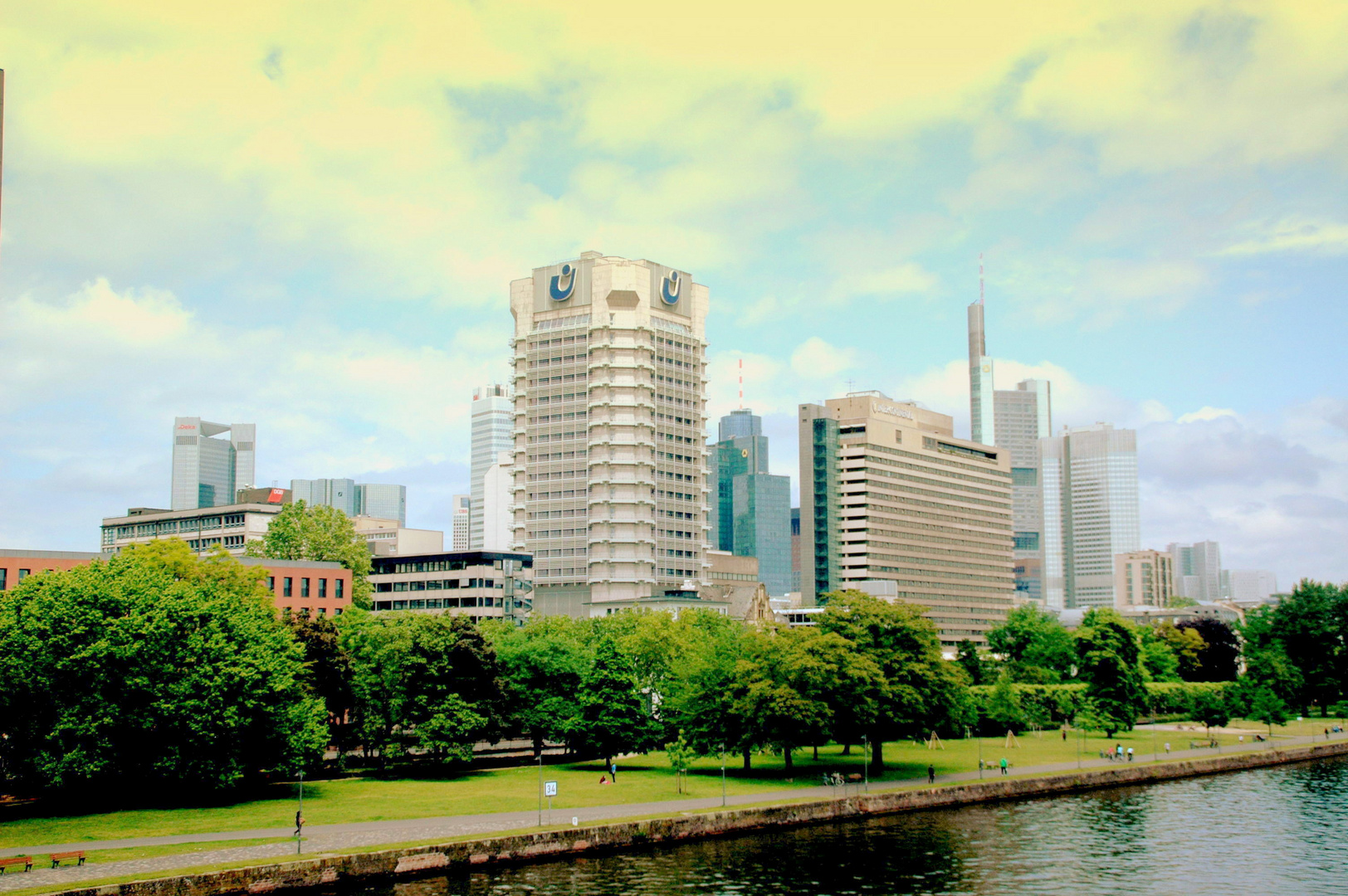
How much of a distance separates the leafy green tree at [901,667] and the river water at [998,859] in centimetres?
1059

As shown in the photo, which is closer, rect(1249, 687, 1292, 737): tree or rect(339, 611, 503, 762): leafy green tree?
rect(339, 611, 503, 762): leafy green tree

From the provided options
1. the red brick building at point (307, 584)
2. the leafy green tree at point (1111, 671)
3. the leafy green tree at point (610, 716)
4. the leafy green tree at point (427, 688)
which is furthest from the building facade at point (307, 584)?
the leafy green tree at point (1111, 671)

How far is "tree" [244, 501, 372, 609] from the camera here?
169375 mm

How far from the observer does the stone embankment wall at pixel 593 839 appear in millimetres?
56562

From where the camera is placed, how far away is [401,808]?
77062 millimetres

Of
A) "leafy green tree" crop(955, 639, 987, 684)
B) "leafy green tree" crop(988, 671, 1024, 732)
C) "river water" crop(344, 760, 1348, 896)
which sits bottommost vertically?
"river water" crop(344, 760, 1348, 896)

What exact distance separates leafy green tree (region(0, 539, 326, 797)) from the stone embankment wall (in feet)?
Result: 69.4

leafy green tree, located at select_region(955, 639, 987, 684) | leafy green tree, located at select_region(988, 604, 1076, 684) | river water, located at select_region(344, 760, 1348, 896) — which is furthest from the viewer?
leafy green tree, located at select_region(988, 604, 1076, 684)

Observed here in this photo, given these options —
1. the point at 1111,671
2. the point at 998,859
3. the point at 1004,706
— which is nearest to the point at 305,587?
the point at 1004,706

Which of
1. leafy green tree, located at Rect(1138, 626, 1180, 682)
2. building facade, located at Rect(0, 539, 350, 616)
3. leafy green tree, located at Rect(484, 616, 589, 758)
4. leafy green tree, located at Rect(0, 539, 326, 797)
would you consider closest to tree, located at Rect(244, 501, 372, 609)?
building facade, located at Rect(0, 539, 350, 616)

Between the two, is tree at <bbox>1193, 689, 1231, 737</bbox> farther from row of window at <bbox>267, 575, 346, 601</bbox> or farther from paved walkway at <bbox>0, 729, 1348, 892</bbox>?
row of window at <bbox>267, 575, 346, 601</bbox>

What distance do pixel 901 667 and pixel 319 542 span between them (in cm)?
10053

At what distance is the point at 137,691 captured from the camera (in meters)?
76.2

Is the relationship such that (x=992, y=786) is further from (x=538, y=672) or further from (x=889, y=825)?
(x=538, y=672)
